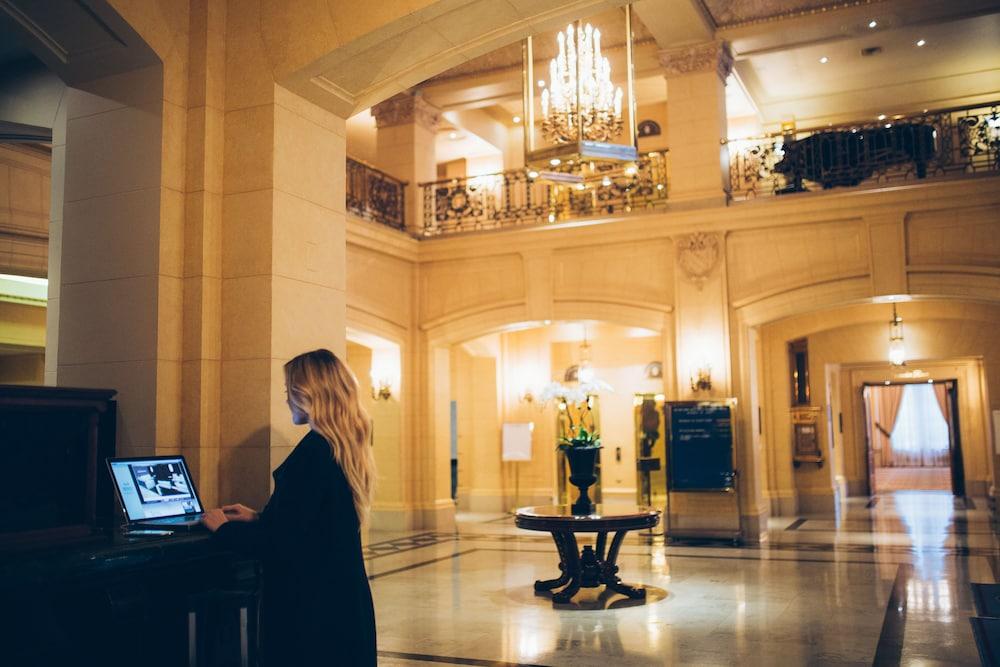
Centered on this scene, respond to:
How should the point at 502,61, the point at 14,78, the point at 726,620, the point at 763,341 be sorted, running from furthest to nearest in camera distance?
the point at 763,341 < the point at 502,61 < the point at 726,620 < the point at 14,78

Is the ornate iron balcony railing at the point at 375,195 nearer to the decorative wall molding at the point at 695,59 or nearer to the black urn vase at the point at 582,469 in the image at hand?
the decorative wall molding at the point at 695,59

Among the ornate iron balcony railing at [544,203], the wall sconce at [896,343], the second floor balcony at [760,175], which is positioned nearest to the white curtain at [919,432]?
the wall sconce at [896,343]

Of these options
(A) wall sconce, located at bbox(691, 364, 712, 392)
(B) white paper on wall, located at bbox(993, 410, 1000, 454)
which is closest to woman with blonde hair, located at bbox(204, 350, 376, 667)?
(A) wall sconce, located at bbox(691, 364, 712, 392)

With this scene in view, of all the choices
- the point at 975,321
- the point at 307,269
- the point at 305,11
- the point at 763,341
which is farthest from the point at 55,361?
the point at 975,321

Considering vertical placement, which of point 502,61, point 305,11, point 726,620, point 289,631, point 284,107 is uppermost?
point 502,61

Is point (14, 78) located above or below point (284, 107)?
→ above

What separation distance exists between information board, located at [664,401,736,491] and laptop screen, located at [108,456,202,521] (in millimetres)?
8209

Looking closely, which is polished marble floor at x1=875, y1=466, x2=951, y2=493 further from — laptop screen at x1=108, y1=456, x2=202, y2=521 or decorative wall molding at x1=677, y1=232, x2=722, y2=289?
laptop screen at x1=108, y1=456, x2=202, y2=521

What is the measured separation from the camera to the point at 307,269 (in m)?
4.22

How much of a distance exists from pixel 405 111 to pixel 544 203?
258 centimetres

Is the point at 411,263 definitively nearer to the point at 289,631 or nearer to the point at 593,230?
the point at 593,230

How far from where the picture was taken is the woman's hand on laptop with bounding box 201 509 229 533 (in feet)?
9.20

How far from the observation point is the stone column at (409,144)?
13.3m

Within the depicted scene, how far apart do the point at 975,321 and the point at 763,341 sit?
379 centimetres
